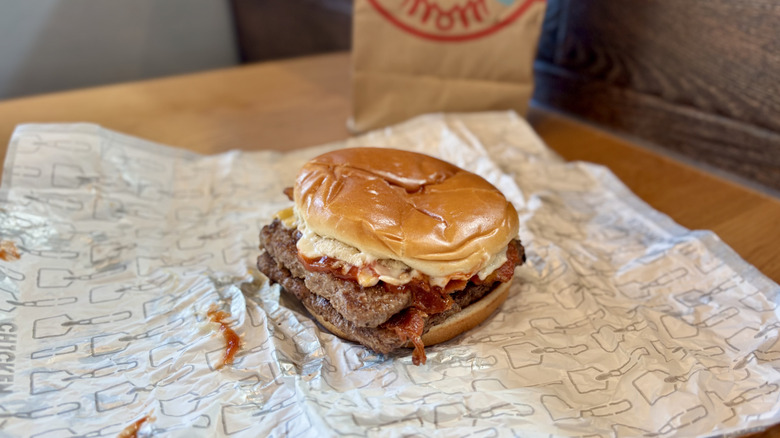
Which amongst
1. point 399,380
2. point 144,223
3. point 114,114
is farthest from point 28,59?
point 399,380

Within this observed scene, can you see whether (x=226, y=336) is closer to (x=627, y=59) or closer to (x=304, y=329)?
(x=304, y=329)

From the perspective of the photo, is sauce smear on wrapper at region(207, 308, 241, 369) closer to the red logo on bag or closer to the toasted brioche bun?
the toasted brioche bun

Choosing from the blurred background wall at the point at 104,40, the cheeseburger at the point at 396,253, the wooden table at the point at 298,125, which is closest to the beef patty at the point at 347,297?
the cheeseburger at the point at 396,253

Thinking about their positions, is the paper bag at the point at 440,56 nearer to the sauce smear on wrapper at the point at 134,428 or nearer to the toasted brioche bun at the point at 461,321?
the toasted brioche bun at the point at 461,321

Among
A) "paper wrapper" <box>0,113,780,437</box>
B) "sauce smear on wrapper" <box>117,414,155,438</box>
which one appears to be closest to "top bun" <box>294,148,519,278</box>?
"paper wrapper" <box>0,113,780,437</box>

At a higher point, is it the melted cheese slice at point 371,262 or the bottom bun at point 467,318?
the melted cheese slice at point 371,262

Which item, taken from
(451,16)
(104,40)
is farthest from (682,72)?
(104,40)

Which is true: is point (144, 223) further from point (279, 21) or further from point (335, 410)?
point (279, 21)

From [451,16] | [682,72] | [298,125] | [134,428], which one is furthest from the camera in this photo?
[298,125]
